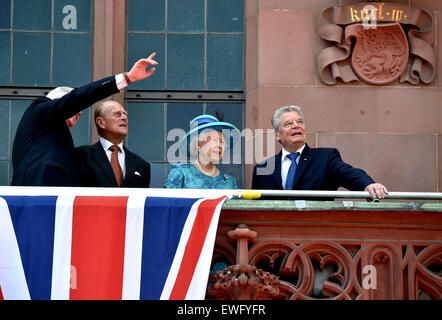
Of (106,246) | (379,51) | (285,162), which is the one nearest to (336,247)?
(285,162)

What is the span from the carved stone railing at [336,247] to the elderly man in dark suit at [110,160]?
1.18m

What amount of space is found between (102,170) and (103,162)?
0.08 meters

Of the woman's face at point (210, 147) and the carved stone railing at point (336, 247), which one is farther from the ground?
the woman's face at point (210, 147)

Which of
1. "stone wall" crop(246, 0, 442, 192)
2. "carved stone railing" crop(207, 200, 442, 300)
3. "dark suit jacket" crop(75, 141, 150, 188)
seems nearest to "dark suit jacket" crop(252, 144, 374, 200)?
"carved stone railing" crop(207, 200, 442, 300)

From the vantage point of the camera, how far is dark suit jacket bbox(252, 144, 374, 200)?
911 centimetres

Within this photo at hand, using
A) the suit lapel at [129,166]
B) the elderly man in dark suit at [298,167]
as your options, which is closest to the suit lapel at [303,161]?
the elderly man in dark suit at [298,167]

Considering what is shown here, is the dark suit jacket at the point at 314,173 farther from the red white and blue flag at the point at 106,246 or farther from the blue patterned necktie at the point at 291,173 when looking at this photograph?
the red white and blue flag at the point at 106,246

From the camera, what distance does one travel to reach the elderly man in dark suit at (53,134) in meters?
8.59

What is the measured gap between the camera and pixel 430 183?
35.9 feet

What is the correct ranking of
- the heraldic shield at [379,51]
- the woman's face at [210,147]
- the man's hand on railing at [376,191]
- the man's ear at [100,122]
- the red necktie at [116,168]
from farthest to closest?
the heraldic shield at [379,51], the woman's face at [210,147], the man's ear at [100,122], the red necktie at [116,168], the man's hand on railing at [376,191]

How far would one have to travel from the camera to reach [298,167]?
9273 millimetres

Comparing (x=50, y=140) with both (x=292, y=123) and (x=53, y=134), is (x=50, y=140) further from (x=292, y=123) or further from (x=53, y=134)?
(x=292, y=123)
